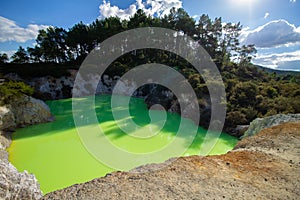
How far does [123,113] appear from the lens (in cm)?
1227

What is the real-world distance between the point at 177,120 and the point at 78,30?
2244 centimetres

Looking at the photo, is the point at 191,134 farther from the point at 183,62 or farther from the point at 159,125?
Result: the point at 183,62

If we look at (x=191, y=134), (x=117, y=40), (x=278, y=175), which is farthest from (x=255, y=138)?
(x=117, y=40)

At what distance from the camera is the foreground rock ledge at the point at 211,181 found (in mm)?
2949

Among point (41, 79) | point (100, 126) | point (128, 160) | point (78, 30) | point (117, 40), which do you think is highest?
point (78, 30)

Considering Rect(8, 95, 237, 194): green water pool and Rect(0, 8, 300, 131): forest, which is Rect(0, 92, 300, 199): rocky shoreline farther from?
Rect(0, 8, 300, 131): forest

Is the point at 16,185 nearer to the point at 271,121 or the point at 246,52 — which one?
the point at 271,121

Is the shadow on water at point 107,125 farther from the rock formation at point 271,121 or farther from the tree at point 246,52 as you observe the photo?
the tree at point 246,52

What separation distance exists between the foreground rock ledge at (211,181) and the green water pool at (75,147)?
85.8 inches

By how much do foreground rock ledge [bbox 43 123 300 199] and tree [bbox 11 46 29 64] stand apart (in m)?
32.9

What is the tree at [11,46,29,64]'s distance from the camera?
93.2ft

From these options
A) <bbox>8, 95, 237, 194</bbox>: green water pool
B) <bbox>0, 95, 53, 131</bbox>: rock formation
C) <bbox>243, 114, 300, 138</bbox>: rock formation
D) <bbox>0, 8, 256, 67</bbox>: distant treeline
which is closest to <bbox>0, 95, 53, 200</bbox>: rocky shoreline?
<bbox>0, 95, 53, 131</bbox>: rock formation

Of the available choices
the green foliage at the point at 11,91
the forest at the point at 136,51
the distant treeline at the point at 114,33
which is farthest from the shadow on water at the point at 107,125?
the distant treeline at the point at 114,33

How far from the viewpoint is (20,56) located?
28.5 m
